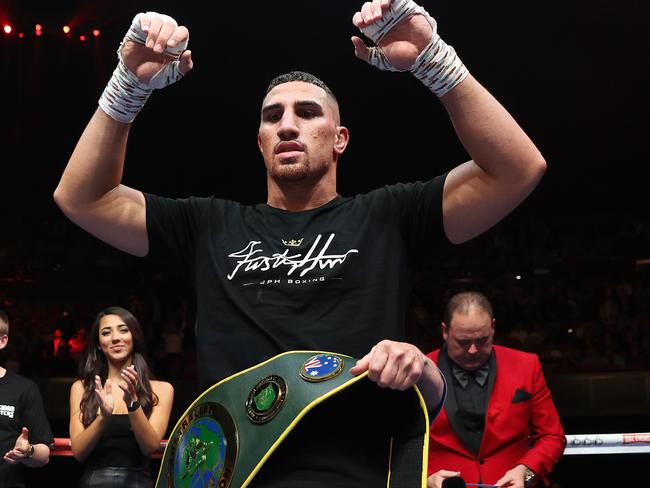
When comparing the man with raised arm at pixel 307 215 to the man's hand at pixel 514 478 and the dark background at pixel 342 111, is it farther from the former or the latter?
the dark background at pixel 342 111

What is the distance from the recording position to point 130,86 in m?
1.32

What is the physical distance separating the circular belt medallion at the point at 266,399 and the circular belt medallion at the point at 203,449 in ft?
0.14

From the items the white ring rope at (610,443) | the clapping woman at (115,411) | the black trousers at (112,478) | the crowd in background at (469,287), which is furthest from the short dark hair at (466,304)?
the crowd in background at (469,287)

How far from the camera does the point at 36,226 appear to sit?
32.1ft

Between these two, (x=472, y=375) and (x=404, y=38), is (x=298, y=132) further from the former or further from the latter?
(x=472, y=375)

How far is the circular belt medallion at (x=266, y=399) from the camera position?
44.0 inches

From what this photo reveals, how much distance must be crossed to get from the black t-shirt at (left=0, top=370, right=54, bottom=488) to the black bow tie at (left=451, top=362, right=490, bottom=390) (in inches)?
65.6

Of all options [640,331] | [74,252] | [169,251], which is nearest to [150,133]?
[74,252]

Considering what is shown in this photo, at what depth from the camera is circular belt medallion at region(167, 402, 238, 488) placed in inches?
44.4

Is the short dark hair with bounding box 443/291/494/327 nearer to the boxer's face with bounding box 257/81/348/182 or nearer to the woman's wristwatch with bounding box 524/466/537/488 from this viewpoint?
the woman's wristwatch with bounding box 524/466/537/488

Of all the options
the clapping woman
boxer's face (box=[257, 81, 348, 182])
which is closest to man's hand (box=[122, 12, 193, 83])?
boxer's face (box=[257, 81, 348, 182])

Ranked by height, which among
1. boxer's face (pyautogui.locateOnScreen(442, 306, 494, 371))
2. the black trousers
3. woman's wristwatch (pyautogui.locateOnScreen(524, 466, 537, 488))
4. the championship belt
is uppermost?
boxer's face (pyautogui.locateOnScreen(442, 306, 494, 371))

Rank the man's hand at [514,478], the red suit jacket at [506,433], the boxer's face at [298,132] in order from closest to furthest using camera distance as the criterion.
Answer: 1. the boxer's face at [298,132]
2. the man's hand at [514,478]
3. the red suit jacket at [506,433]

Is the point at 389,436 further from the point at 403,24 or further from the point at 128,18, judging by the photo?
the point at 128,18
